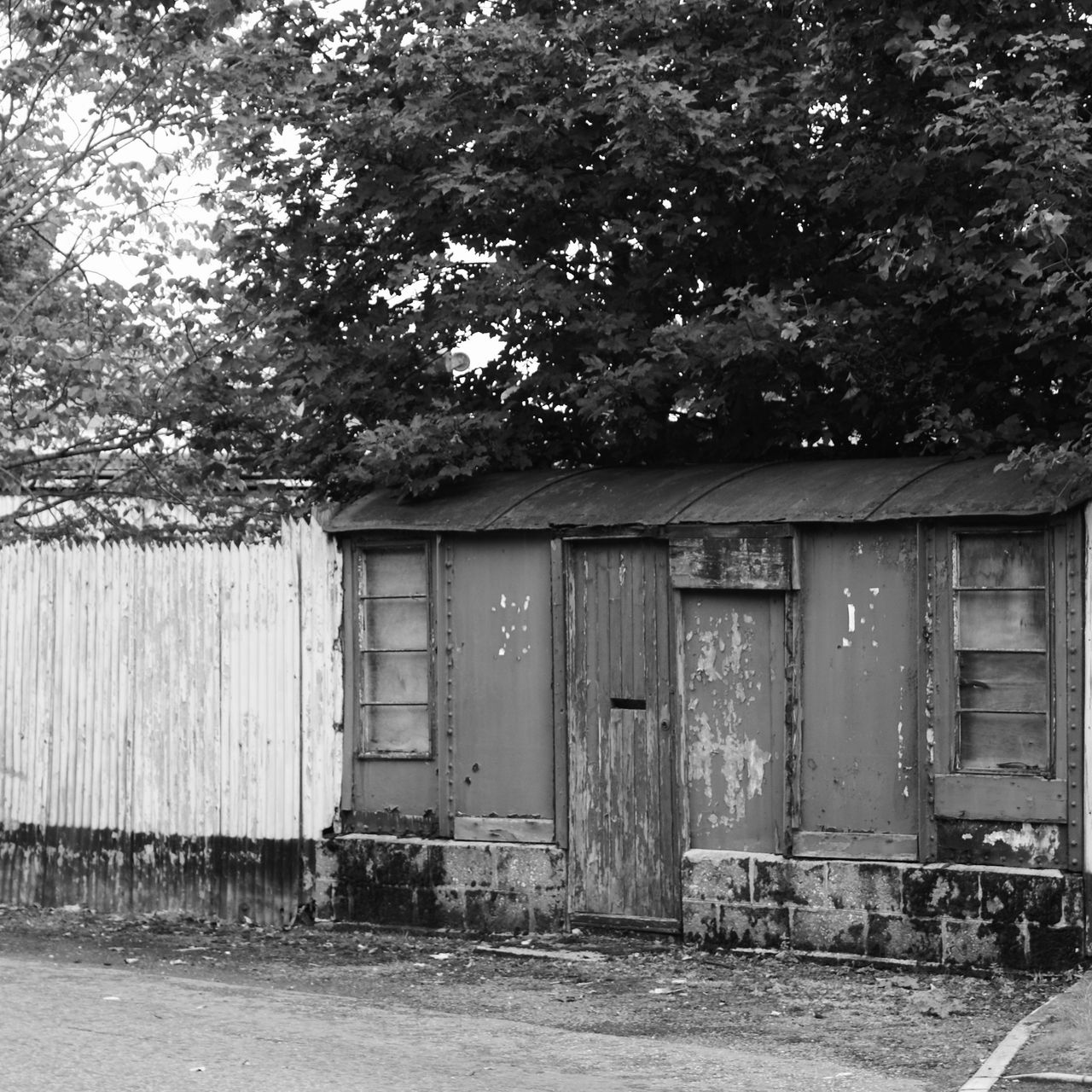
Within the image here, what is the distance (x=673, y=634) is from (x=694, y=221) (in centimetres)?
329

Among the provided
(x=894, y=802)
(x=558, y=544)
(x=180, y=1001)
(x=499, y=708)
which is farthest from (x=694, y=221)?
(x=180, y=1001)

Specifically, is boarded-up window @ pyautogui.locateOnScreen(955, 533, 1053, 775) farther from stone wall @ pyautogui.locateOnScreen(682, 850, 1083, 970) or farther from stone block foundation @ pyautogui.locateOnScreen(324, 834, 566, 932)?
stone block foundation @ pyautogui.locateOnScreen(324, 834, 566, 932)

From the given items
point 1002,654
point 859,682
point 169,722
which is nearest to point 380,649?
point 169,722

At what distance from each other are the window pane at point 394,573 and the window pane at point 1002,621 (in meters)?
3.53

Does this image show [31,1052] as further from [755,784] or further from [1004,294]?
[1004,294]

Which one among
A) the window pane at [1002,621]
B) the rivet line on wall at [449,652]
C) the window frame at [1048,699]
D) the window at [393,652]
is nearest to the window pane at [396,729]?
the window at [393,652]

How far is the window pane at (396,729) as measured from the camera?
11977 millimetres

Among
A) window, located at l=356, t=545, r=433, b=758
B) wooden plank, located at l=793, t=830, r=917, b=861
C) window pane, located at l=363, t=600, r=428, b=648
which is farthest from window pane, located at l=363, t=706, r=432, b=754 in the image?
wooden plank, located at l=793, t=830, r=917, b=861

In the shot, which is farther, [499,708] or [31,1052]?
[499,708]

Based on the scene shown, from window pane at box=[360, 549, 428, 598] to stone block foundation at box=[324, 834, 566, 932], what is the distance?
1600 millimetres

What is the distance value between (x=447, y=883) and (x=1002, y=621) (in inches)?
154

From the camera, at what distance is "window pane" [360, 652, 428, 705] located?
12.0 m

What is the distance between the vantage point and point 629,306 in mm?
12820

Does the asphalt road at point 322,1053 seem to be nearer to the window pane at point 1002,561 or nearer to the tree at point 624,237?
the window pane at point 1002,561
